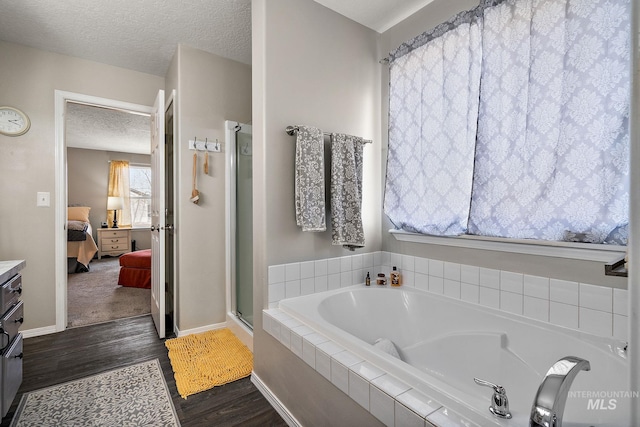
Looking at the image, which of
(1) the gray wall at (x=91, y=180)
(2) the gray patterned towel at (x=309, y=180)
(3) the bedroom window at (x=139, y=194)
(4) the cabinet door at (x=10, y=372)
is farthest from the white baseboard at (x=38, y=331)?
(3) the bedroom window at (x=139, y=194)

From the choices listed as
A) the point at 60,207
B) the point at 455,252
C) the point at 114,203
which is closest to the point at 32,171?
the point at 60,207

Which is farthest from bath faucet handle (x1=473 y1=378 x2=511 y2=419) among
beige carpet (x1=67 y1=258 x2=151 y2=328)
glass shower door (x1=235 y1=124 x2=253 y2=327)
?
beige carpet (x1=67 y1=258 x2=151 y2=328)

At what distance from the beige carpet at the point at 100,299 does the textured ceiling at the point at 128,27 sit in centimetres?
242

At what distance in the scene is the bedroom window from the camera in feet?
22.9

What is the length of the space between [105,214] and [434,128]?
708cm

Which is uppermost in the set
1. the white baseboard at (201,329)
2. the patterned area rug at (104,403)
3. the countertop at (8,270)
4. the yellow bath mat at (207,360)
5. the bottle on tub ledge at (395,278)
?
the countertop at (8,270)

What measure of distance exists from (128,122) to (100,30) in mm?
2501

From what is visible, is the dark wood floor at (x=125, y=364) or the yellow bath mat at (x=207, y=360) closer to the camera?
the dark wood floor at (x=125, y=364)

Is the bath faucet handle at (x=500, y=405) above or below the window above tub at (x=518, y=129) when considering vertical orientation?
below

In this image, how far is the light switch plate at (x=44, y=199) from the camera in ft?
8.84

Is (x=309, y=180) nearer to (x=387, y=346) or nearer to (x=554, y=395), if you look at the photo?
(x=387, y=346)

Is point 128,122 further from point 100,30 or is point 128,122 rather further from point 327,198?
point 327,198

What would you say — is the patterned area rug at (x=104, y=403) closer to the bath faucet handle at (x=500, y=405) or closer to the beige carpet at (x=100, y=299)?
the beige carpet at (x=100, y=299)

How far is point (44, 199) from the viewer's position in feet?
8.89
